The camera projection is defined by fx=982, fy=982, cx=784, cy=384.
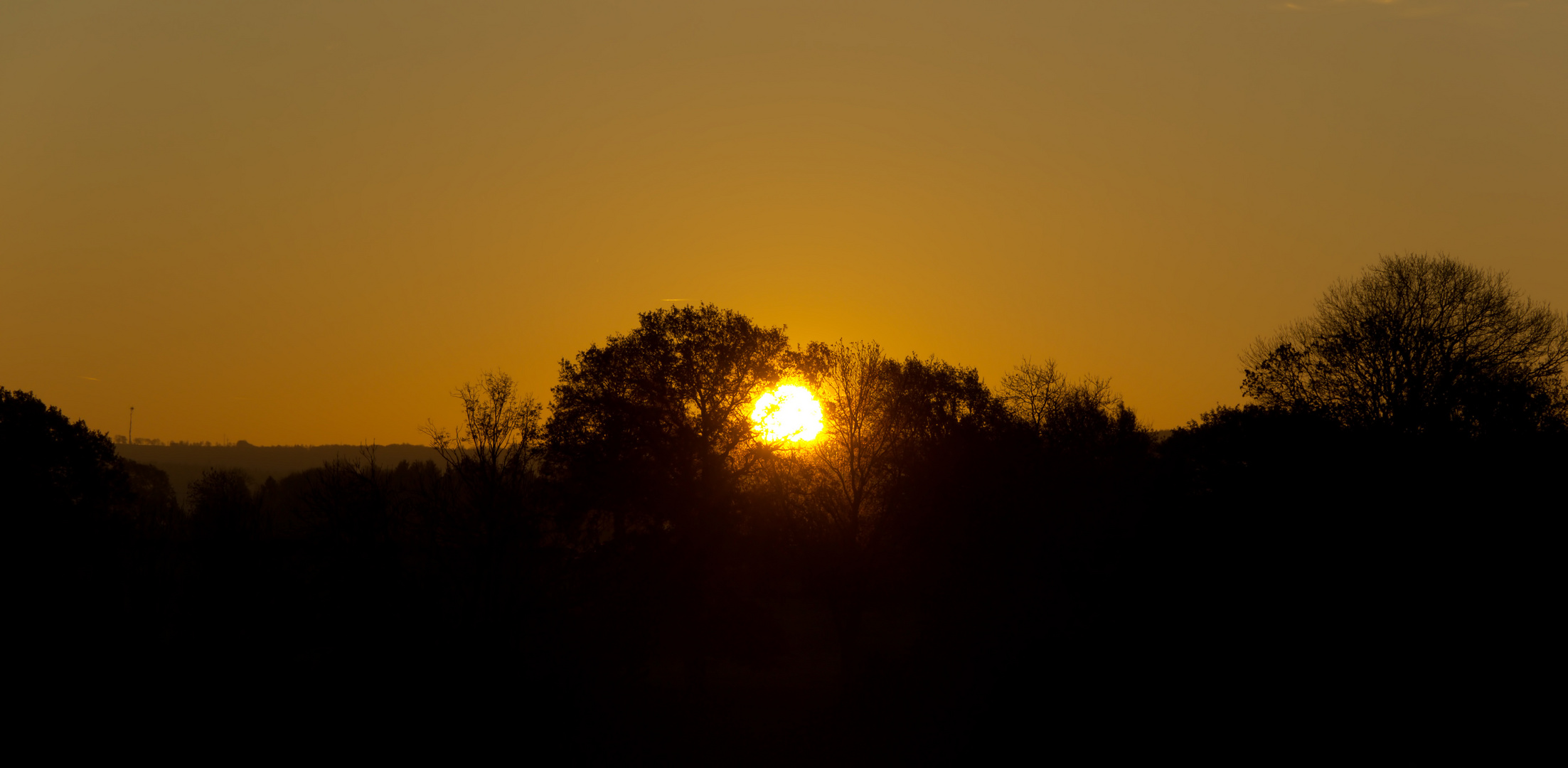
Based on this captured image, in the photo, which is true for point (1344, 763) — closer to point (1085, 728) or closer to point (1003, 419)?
point (1085, 728)

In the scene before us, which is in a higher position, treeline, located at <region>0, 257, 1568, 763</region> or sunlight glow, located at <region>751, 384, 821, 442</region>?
sunlight glow, located at <region>751, 384, 821, 442</region>

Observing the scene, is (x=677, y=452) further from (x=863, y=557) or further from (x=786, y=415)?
(x=863, y=557)

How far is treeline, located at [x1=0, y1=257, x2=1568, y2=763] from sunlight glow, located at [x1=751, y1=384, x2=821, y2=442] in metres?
0.48

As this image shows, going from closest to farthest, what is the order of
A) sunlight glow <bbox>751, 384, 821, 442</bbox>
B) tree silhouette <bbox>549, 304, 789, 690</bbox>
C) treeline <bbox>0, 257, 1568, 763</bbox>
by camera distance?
1. treeline <bbox>0, 257, 1568, 763</bbox>
2. tree silhouette <bbox>549, 304, 789, 690</bbox>
3. sunlight glow <bbox>751, 384, 821, 442</bbox>

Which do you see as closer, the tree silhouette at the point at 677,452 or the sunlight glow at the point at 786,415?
the tree silhouette at the point at 677,452

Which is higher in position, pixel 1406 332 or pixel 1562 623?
pixel 1406 332

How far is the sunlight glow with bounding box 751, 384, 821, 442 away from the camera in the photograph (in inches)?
1503

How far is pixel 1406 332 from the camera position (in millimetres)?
40125

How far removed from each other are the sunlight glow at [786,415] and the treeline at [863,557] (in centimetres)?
48


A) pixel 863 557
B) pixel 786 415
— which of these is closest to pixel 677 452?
pixel 786 415

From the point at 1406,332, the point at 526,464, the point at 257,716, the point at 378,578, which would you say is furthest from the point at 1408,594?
the point at 257,716

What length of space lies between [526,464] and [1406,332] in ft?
115

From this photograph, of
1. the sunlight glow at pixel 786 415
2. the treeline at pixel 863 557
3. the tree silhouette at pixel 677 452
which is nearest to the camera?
the treeline at pixel 863 557

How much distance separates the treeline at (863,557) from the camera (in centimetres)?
2711
